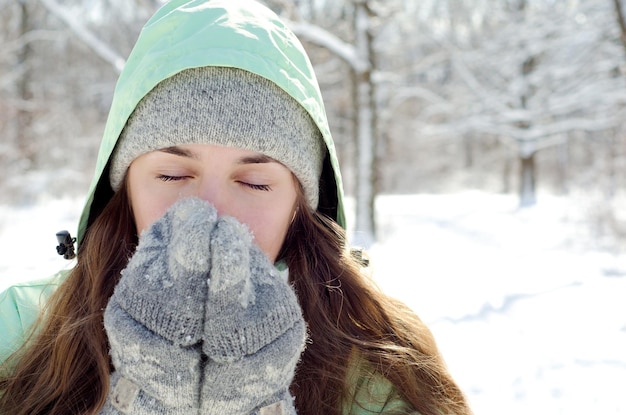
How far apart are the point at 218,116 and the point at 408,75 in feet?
47.5

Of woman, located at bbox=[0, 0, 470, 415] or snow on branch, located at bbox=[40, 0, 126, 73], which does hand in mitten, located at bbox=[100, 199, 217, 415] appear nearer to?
woman, located at bbox=[0, 0, 470, 415]

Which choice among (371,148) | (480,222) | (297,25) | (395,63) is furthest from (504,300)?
(395,63)

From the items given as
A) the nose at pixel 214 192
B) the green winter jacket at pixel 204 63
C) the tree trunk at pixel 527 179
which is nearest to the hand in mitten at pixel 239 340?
the nose at pixel 214 192

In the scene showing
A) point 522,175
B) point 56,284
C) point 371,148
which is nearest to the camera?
point 56,284

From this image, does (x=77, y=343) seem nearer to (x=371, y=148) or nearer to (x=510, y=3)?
(x=371, y=148)

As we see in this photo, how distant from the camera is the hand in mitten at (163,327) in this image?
100cm

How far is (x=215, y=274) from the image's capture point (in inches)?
40.3

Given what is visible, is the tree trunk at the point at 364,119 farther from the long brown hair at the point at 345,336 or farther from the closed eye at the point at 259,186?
the closed eye at the point at 259,186

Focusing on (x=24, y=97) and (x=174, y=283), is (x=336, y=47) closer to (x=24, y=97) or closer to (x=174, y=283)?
(x=174, y=283)

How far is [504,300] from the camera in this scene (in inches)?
200

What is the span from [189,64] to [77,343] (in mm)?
748

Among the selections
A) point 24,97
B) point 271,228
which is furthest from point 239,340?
point 24,97

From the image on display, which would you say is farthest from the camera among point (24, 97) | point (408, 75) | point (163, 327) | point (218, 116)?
point (24, 97)

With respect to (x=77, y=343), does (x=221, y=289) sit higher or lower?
higher
